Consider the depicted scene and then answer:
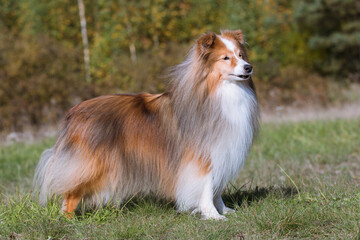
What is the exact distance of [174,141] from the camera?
4258 mm

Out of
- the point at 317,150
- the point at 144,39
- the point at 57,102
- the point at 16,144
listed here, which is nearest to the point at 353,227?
the point at 317,150

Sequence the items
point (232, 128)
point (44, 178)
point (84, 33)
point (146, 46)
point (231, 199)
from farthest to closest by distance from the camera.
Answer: point (84, 33), point (146, 46), point (231, 199), point (44, 178), point (232, 128)

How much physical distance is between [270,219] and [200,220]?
0.70 metres

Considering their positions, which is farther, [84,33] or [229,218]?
[84,33]

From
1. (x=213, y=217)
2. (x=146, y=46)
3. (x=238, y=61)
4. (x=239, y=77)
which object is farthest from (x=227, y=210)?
(x=146, y=46)

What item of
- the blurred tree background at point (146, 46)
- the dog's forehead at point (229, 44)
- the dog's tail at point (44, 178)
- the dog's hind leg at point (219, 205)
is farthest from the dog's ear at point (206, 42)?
the blurred tree background at point (146, 46)

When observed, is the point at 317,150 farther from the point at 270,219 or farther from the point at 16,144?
the point at 16,144

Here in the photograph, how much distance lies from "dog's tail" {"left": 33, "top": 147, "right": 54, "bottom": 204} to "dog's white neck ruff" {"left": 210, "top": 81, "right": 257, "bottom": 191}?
166 cm

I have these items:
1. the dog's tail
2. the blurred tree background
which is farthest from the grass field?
A: the blurred tree background

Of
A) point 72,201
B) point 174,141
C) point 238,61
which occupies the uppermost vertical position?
point 238,61

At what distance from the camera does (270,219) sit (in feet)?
12.2

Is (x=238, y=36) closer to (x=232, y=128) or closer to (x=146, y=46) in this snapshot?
(x=232, y=128)

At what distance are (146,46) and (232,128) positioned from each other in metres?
15.1

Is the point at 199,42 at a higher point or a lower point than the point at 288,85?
higher
